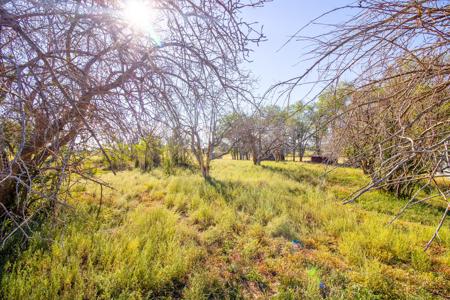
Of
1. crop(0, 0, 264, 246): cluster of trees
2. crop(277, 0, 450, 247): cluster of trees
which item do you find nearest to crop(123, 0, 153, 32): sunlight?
crop(0, 0, 264, 246): cluster of trees

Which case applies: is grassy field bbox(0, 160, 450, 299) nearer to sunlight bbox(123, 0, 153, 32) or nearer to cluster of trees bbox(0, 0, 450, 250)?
→ cluster of trees bbox(0, 0, 450, 250)

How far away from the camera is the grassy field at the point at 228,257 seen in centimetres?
210

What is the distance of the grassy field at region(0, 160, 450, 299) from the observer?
210 centimetres

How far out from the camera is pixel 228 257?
9.42ft

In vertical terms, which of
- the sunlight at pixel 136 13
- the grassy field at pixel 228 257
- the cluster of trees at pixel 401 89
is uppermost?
the sunlight at pixel 136 13

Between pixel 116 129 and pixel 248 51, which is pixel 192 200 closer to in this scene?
pixel 116 129

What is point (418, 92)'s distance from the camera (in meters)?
1.56

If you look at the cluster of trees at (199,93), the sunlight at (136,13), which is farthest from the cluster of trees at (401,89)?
the sunlight at (136,13)

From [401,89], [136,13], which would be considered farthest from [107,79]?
[401,89]

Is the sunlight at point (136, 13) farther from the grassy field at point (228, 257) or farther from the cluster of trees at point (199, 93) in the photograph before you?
the grassy field at point (228, 257)

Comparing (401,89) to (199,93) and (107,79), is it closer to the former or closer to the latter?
(199,93)

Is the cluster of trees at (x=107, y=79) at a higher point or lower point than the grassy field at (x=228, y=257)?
higher

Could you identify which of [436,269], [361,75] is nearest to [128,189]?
[361,75]

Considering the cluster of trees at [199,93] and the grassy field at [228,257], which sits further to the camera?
the grassy field at [228,257]
